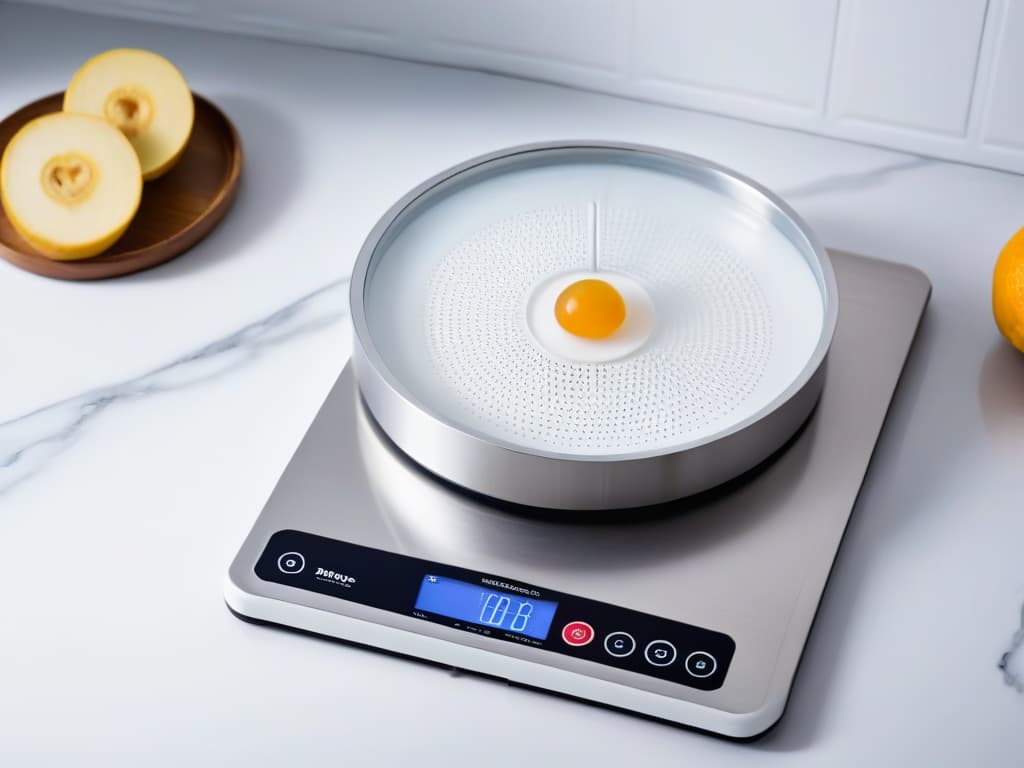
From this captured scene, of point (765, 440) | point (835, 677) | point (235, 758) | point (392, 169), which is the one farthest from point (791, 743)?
point (392, 169)

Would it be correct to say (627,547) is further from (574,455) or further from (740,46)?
(740,46)

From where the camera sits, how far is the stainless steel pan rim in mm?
760

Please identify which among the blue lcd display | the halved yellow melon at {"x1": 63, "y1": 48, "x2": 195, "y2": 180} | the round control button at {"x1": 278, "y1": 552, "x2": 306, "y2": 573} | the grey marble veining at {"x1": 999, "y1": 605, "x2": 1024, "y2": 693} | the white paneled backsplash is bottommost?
the round control button at {"x1": 278, "y1": 552, "x2": 306, "y2": 573}

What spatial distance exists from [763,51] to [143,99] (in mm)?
513

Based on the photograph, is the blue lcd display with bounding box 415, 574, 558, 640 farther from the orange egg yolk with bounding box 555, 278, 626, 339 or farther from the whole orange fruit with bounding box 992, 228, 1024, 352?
the whole orange fruit with bounding box 992, 228, 1024, 352

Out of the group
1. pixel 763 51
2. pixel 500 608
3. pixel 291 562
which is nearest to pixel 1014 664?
pixel 500 608

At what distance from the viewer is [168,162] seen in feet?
3.46

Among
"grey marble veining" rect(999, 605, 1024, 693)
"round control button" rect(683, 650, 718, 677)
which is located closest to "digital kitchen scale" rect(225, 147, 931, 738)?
"round control button" rect(683, 650, 718, 677)

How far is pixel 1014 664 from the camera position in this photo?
0.74 metres

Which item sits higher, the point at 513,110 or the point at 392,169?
the point at 513,110

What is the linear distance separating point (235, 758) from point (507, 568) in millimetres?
191

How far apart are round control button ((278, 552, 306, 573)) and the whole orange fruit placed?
49cm

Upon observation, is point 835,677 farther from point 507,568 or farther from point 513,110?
point 513,110

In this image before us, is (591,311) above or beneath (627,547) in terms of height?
above
